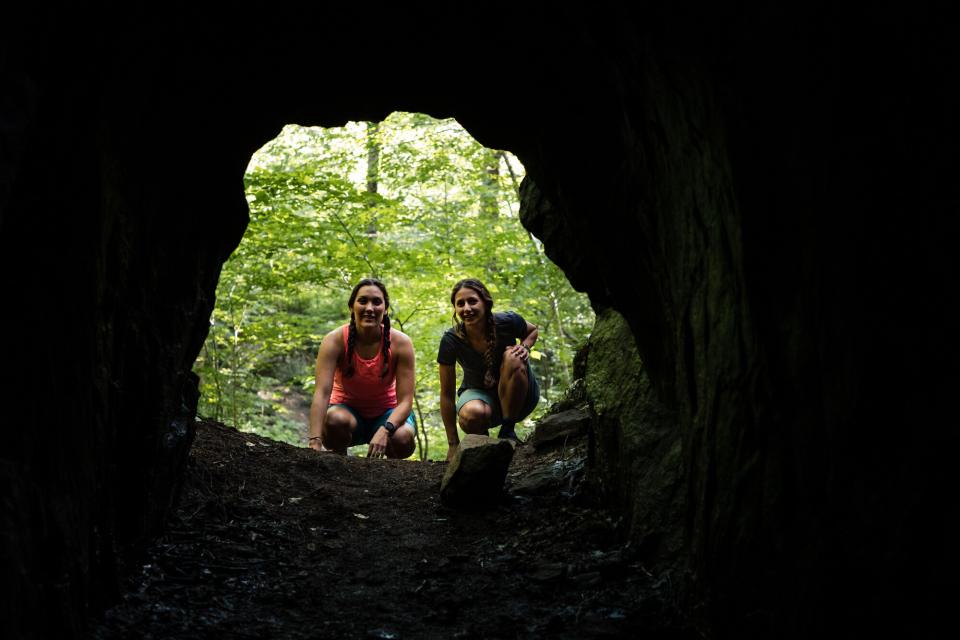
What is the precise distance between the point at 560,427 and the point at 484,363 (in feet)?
4.60

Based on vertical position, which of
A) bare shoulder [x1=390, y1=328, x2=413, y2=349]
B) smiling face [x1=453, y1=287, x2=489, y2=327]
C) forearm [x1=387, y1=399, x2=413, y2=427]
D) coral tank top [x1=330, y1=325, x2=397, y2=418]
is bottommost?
forearm [x1=387, y1=399, x2=413, y2=427]

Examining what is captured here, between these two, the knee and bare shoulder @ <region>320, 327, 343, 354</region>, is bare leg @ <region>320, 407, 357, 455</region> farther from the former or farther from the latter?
the knee

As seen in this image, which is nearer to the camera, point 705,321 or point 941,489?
point 941,489

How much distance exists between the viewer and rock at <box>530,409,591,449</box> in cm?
580

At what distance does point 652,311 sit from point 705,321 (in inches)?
38.9

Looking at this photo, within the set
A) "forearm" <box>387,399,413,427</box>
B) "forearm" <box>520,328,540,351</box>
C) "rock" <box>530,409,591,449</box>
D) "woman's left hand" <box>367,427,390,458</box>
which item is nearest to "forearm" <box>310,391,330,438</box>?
"woman's left hand" <box>367,427,390,458</box>

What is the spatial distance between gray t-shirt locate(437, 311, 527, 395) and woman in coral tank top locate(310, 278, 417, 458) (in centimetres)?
67

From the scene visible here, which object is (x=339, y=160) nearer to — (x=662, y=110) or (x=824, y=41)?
(x=662, y=110)

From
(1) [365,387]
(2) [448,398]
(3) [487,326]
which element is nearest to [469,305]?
(3) [487,326]

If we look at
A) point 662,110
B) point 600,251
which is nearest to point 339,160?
point 600,251

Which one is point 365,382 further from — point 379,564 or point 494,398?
point 379,564

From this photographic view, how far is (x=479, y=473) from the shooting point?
4.79 metres

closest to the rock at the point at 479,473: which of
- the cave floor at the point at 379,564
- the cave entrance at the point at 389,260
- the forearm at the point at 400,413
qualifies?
the cave floor at the point at 379,564

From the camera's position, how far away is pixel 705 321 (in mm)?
2701
